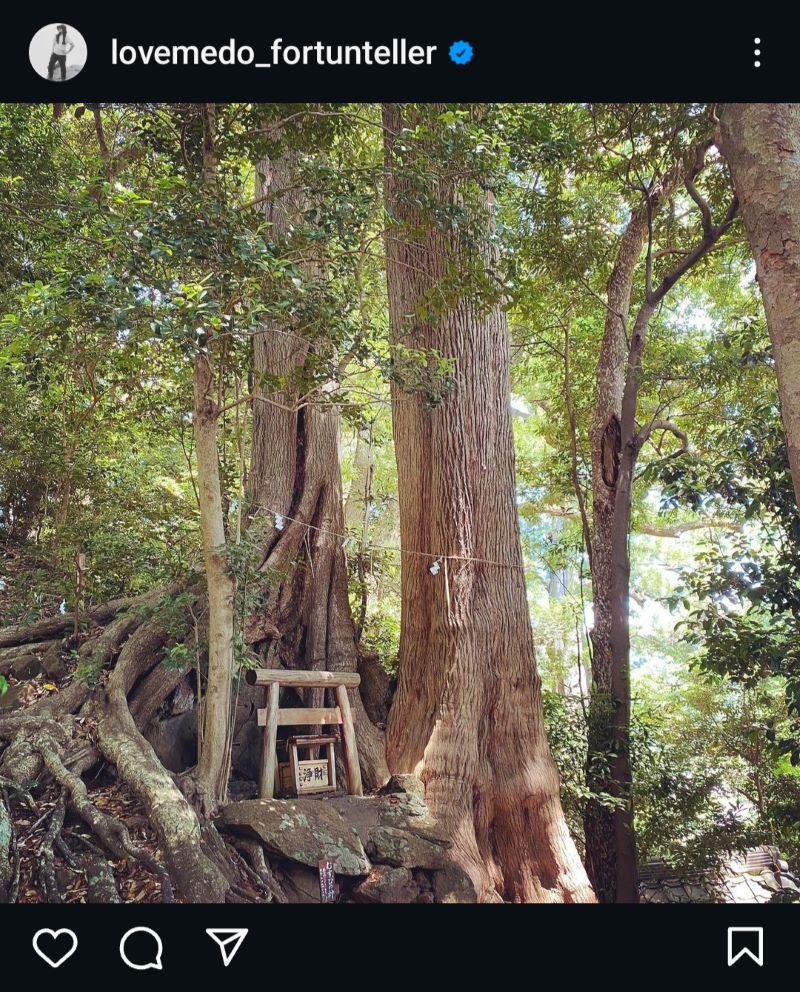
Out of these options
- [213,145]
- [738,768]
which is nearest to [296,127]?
[213,145]

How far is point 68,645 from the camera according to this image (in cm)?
477

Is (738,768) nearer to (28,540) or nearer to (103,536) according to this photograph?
(103,536)

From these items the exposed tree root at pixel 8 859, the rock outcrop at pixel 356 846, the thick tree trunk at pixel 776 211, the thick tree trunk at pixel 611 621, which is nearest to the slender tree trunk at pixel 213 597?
the rock outcrop at pixel 356 846

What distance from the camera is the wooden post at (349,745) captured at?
4508mm

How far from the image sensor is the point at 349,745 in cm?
459

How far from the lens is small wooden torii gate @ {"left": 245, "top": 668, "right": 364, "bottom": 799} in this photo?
4.21m

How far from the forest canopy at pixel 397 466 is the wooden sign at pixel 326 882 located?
33cm

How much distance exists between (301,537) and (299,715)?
1.56m

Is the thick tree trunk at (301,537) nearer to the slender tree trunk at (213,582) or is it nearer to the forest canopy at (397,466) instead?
Answer: the forest canopy at (397,466)

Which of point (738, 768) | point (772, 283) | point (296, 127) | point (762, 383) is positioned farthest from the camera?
point (738, 768)

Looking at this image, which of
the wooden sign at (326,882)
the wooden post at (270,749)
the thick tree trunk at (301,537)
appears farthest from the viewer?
the thick tree trunk at (301,537)

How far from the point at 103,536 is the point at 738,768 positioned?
6.58 metres

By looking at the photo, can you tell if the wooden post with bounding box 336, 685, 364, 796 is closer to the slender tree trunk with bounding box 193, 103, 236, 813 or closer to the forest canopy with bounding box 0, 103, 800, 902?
the forest canopy with bounding box 0, 103, 800, 902
